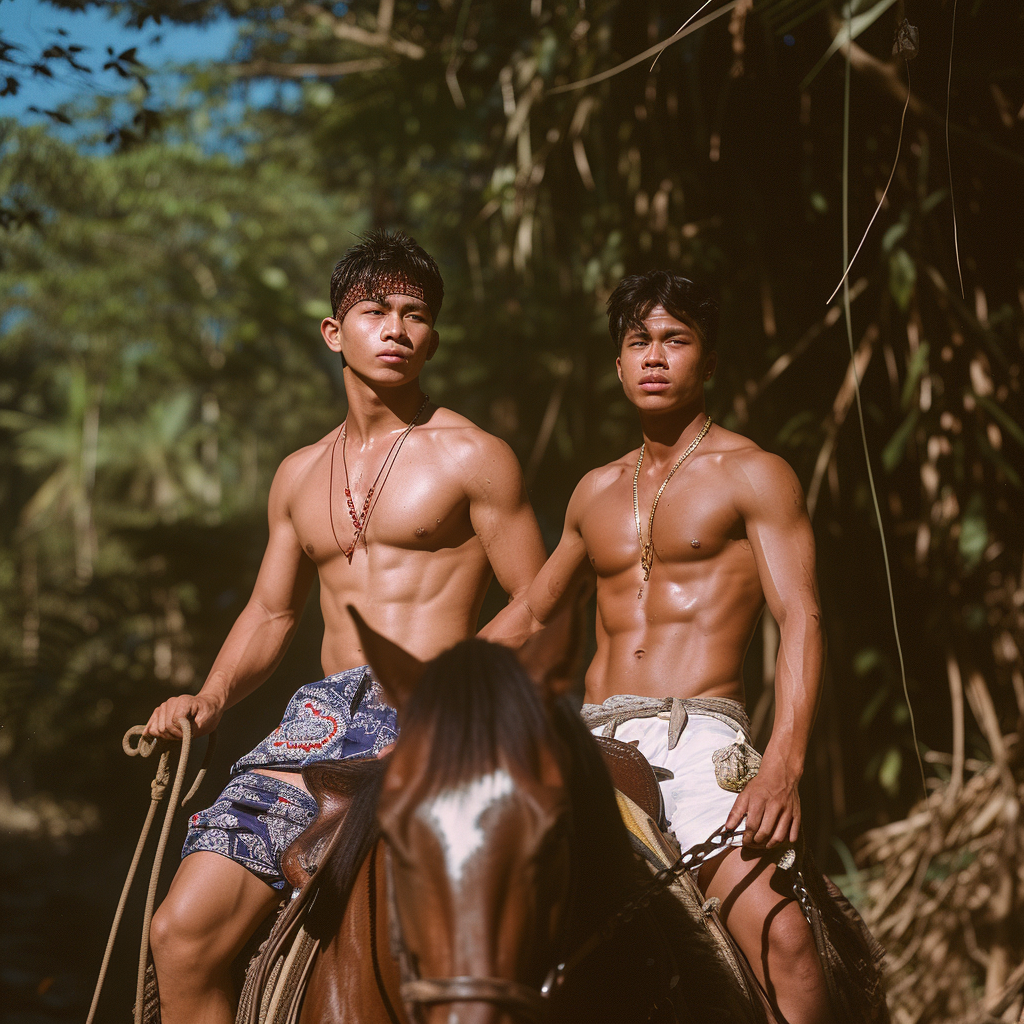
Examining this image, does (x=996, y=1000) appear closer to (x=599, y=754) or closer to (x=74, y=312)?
(x=599, y=754)

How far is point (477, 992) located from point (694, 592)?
139 cm

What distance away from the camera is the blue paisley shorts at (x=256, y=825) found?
6.78 feet

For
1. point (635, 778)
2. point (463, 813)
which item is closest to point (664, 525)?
point (635, 778)

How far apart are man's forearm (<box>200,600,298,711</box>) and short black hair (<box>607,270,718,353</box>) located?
49.9 inches

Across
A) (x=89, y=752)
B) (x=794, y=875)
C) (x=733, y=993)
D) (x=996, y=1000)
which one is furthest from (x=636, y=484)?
(x=89, y=752)

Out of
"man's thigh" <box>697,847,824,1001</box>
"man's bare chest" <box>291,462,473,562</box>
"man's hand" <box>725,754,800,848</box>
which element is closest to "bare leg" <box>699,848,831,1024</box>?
"man's thigh" <box>697,847,824,1001</box>

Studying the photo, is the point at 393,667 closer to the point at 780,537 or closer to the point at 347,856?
the point at 347,856

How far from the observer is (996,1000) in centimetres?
336

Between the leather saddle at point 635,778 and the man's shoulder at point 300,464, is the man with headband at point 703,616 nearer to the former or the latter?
the leather saddle at point 635,778

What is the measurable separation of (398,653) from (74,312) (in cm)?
1740

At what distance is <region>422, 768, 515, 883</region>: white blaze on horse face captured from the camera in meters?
1.22

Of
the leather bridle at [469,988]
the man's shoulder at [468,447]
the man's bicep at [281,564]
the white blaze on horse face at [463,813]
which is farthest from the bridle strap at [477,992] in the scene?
the man's bicep at [281,564]

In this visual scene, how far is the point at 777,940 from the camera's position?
2031 mm

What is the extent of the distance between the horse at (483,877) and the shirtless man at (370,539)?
1.70 ft
